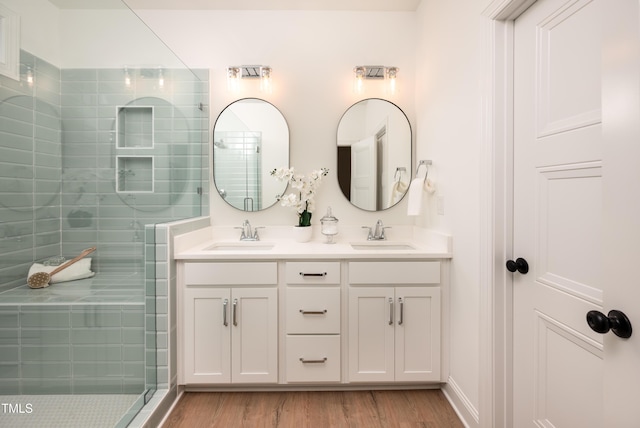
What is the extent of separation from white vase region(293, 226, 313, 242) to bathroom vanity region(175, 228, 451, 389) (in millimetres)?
427

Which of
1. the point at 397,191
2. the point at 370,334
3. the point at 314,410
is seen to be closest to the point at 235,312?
the point at 314,410

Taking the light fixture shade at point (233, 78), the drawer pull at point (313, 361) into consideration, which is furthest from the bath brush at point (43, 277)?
the light fixture shade at point (233, 78)

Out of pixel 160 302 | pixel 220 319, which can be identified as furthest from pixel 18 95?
pixel 220 319

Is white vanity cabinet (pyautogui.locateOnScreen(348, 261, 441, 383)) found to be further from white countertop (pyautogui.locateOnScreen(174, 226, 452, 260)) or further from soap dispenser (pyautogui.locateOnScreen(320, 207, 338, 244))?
soap dispenser (pyautogui.locateOnScreen(320, 207, 338, 244))

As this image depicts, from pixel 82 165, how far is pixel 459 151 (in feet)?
6.37

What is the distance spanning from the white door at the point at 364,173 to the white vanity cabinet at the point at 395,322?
693 mm

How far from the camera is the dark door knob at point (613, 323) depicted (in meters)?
0.72

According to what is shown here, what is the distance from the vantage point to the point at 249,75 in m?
2.32

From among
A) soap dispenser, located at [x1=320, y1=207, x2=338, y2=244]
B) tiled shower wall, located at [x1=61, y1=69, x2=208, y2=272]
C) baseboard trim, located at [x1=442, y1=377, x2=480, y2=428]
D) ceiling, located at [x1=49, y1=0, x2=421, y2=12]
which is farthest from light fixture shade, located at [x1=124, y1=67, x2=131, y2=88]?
baseboard trim, located at [x1=442, y1=377, x2=480, y2=428]

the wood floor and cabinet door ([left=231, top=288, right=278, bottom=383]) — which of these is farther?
cabinet door ([left=231, top=288, right=278, bottom=383])

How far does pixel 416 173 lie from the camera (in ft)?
7.64

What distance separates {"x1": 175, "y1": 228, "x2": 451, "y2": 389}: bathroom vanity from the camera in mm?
1780

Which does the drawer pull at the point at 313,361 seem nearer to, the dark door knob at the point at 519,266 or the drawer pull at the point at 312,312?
the drawer pull at the point at 312,312

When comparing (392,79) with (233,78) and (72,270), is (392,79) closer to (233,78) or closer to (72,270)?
(233,78)
